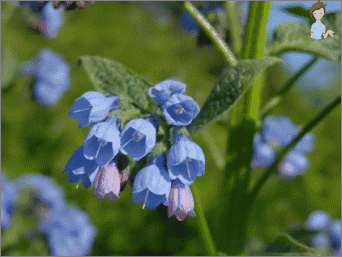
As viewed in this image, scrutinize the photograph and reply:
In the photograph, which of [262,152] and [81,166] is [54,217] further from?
[81,166]

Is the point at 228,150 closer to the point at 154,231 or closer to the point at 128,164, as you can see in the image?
the point at 128,164

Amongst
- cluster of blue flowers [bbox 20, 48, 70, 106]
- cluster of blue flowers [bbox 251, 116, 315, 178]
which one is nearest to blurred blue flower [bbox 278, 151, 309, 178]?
cluster of blue flowers [bbox 251, 116, 315, 178]

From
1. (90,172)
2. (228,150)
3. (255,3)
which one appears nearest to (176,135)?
(90,172)

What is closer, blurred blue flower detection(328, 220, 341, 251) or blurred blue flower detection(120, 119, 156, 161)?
blurred blue flower detection(120, 119, 156, 161)

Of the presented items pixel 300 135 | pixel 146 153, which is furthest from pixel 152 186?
pixel 300 135

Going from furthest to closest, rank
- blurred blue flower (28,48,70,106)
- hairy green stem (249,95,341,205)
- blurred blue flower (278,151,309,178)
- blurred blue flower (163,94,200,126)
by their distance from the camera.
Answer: blurred blue flower (28,48,70,106) < blurred blue flower (278,151,309,178) < hairy green stem (249,95,341,205) < blurred blue flower (163,94,200,126)

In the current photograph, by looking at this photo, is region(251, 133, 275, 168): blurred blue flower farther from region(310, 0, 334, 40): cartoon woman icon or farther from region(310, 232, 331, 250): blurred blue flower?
region(310, 0, 334, 40): cartoon woman icon
